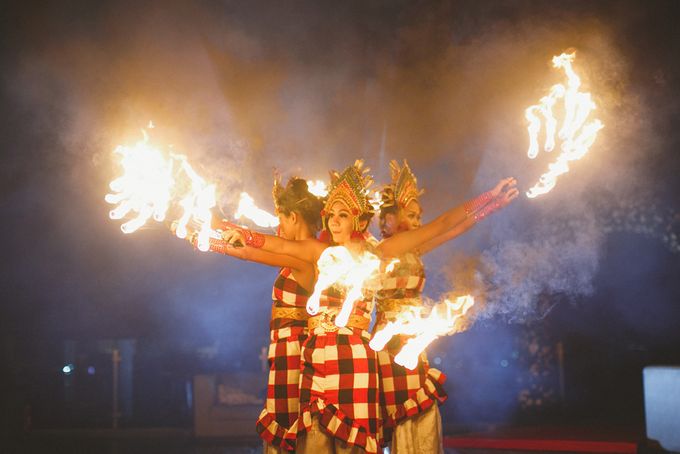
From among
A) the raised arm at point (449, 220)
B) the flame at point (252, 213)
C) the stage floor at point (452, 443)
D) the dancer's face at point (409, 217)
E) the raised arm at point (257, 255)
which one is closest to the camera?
the raised arm at point (257, 255)

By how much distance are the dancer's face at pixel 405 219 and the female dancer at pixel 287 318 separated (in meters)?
0.57

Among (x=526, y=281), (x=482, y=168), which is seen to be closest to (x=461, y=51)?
(x=482, y=168)

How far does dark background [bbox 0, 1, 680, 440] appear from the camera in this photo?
21.7ft

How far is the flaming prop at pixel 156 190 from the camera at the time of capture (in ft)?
12.6

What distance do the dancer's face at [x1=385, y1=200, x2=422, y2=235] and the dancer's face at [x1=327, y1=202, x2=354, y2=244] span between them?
0.56m

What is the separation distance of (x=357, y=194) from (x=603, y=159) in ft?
12.9

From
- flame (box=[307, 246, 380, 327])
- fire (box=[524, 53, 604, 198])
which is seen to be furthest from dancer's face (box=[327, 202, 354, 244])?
fire (box=[524, 53, 604, 198])

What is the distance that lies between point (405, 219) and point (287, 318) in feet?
3.34

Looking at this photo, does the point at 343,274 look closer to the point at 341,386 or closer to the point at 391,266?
the point at 391,266

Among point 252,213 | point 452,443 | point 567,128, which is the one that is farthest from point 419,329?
point 452,443

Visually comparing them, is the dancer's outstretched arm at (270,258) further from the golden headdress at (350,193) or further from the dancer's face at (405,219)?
the dancer's face at (405,219)

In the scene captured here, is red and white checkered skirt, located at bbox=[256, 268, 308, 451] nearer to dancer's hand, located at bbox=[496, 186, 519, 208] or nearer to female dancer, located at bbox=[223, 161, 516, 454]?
female dancer, located at bbox=[223, 161, 516, 454]

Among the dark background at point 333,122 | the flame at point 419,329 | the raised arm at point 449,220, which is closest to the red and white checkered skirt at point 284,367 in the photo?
the flame at point 419,329

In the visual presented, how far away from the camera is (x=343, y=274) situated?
3689 millimetres
